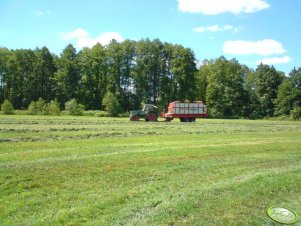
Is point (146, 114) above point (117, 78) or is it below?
below

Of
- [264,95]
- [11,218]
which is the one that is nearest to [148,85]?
[264,95]

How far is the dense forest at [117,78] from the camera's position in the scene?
83.4 meters

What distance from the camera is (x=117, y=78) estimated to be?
277 ft

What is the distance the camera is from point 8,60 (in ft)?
276

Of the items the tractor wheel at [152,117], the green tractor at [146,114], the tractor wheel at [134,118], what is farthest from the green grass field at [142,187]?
the tractor wheel at [152,117]
